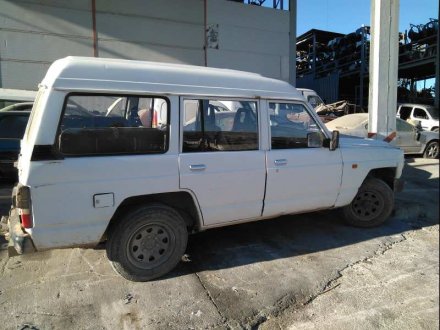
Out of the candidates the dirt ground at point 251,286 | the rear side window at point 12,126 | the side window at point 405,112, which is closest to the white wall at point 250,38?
the side window at point 405,112

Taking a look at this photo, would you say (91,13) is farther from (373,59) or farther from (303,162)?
(303,162)

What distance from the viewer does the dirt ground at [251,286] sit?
2.95 metres

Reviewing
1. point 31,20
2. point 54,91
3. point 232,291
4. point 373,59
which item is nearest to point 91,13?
point 31,20

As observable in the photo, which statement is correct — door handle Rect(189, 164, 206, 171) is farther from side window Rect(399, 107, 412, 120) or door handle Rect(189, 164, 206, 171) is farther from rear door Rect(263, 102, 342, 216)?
side window Rect(399, 107, 412, 120)

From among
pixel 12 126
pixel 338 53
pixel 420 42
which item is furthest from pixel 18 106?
pixel 338 53

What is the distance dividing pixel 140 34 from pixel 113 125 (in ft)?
34.9

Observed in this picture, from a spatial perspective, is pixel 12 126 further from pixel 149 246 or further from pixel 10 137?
pixel 149 246

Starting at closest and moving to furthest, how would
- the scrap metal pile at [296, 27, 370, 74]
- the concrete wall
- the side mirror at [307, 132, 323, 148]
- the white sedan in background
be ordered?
1. the side mirror at [307, 132, 323, 148]
2. the white sedan in background
3. the concrete wall
4. the scrap metal pile at [296, 27, 370, 74]

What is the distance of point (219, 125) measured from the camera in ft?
12.5

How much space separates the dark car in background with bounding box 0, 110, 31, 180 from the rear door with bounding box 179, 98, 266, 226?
4816 mm

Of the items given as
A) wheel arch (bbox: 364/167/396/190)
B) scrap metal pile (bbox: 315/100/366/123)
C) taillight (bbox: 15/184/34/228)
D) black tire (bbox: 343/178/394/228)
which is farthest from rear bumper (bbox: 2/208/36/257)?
scrap metal pile (bbox: 315/100/366/123)

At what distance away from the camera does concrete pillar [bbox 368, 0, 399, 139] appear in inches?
258

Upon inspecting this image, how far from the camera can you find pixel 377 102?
682cm

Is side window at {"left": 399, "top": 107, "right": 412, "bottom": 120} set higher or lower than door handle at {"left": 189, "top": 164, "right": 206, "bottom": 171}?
higher
